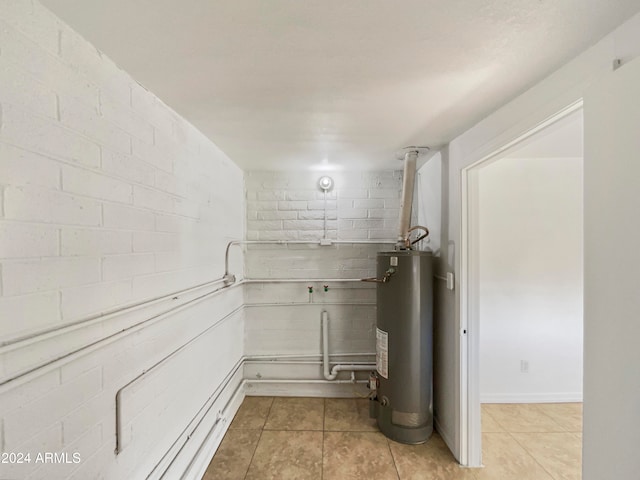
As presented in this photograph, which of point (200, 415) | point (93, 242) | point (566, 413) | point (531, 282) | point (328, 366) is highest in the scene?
point (93, 242)

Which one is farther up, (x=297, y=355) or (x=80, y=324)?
(x=80, y=324)

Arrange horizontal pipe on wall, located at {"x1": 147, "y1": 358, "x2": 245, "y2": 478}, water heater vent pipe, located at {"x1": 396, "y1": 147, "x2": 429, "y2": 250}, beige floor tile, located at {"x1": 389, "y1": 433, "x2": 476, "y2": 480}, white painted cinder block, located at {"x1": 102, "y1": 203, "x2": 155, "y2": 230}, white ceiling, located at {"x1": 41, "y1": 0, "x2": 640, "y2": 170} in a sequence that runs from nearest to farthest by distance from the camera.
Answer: white ceiling, located at {"x1": 41, "y1": 0, "x2": 640, "y2": 170} → white painted cinder block, located at {"x1": 102, "y1": 203, "x2": 155, "y2": 230} → horizontal pipe on wall, located at {"x1": 147, "y1": 358, "x2": 245, "y2": 478} → beige floor tile, located at {"x1": 389, "y1": 433, "x2": 476, "y2": 480} → water heater vent pipe, located at {"x1": 396, "y1": 147, "x2": 429, "y2": 250}

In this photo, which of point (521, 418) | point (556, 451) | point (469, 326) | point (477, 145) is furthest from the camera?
point (521, 418)

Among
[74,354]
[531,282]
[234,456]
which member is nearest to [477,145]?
[531,282]

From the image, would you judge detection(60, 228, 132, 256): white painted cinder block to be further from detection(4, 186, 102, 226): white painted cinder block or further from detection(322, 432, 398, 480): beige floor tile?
detection(322, 432, 398, 480): beige floor tile

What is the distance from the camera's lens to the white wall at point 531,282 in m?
2.57

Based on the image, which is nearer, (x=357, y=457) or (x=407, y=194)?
(x=357, y=457)

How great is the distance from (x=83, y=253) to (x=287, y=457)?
72.2 inches

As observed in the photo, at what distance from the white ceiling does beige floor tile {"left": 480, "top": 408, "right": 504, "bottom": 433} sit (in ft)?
7.68

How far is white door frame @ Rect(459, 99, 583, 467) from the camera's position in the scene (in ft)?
6.02

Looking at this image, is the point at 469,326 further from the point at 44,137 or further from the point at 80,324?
the point at 44,137

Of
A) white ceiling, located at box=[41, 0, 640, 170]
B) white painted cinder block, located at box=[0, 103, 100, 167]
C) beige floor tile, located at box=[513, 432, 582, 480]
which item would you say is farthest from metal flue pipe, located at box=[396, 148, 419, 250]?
white painted cinder block, located at box=[0, 103, 100, 167]

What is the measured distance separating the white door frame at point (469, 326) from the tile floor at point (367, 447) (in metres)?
0.19

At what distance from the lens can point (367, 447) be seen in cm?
201
